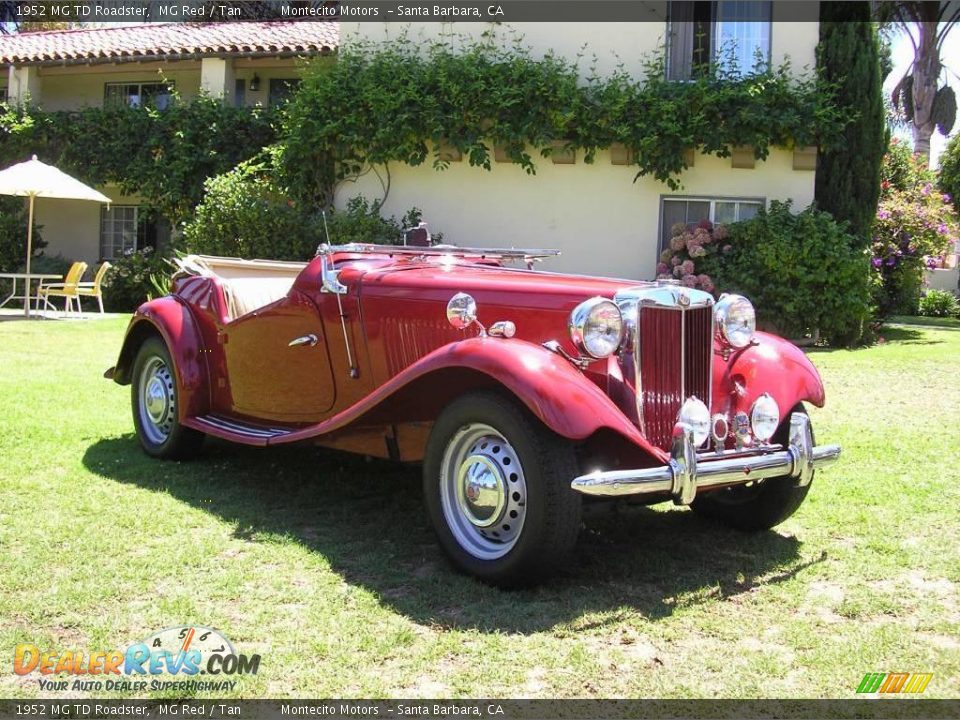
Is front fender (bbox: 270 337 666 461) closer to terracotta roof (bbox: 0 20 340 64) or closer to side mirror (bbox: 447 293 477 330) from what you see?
side mirror (bbox: 447 293 477 330)

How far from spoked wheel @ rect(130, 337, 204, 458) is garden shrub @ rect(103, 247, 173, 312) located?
1157 cm

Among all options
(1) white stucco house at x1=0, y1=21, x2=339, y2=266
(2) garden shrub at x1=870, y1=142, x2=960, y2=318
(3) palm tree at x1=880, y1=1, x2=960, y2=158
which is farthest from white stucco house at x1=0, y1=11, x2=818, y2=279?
(3) palm tree at x1=880, y1=1, x2=960, y2=158

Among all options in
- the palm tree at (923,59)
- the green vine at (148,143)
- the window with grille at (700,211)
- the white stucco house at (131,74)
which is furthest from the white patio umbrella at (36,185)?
the palm tree at (923,59)

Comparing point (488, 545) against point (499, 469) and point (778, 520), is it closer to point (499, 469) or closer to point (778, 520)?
point (499, 469)

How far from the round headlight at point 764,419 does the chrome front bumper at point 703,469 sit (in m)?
0.07

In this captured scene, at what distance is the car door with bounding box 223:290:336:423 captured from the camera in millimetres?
4773

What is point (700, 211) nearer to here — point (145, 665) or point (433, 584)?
point (433, 584)

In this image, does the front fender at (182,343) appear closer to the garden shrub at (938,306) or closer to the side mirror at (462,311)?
the side mirror at (462,311)

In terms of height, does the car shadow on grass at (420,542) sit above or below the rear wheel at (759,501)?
below

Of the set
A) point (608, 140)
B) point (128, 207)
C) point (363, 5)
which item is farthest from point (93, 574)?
point (128, 207)

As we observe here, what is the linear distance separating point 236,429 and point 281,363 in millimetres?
423

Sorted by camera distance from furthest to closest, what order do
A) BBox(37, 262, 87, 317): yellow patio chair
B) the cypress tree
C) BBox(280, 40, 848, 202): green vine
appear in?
BBox(37, 262, 87, 317): yellow patio chair, the cypress tree, BBox(280, 40, 848, 202): green vine

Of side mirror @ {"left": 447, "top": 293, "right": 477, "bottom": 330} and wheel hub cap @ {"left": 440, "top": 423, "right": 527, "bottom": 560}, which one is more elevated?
side mirror @ {"left": 447, "top": 293, "right": 477, "bottom": 330}

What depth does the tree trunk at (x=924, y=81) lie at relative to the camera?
2817 cm
